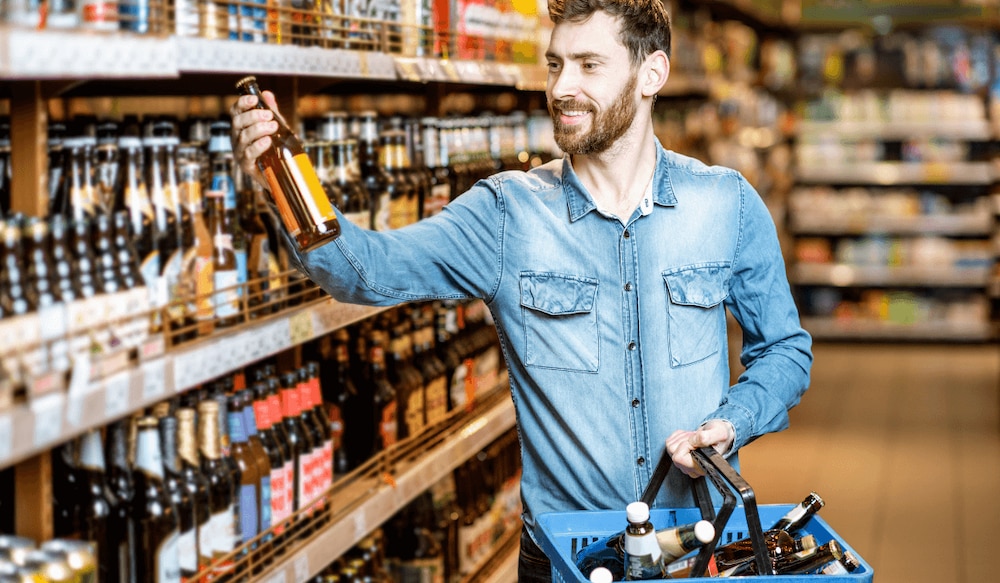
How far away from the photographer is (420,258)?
2.20 metres

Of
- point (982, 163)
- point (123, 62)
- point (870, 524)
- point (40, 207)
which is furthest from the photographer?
point (982, 163)

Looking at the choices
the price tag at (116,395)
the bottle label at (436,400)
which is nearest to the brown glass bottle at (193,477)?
the price tag at (116,395)

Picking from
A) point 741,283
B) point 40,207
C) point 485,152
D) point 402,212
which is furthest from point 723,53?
point 40,207

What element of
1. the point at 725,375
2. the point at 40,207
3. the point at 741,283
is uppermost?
the point at 40,207

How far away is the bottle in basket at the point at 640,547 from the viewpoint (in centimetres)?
176

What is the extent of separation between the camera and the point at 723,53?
29.2 ft

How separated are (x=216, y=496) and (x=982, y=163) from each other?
884cm

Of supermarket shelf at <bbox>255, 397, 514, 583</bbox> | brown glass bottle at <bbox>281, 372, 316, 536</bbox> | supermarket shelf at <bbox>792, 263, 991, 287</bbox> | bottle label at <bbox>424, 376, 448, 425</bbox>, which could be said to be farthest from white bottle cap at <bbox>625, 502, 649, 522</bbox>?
supermarket shelf at <bbox>792, 263, 991, 287</bbox>

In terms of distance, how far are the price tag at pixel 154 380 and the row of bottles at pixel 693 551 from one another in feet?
2.36

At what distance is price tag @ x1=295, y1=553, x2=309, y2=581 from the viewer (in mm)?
2463

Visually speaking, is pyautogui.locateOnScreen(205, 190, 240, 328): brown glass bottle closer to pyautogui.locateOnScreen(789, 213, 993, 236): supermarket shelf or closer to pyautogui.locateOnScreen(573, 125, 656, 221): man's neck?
pyautogui.locateOnScreen(573, 125, 656, 221): man's neck

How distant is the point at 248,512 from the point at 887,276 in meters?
8.33

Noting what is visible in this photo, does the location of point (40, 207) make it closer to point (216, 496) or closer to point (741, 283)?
point (216, 496)

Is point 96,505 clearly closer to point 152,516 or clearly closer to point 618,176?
point 152,516
